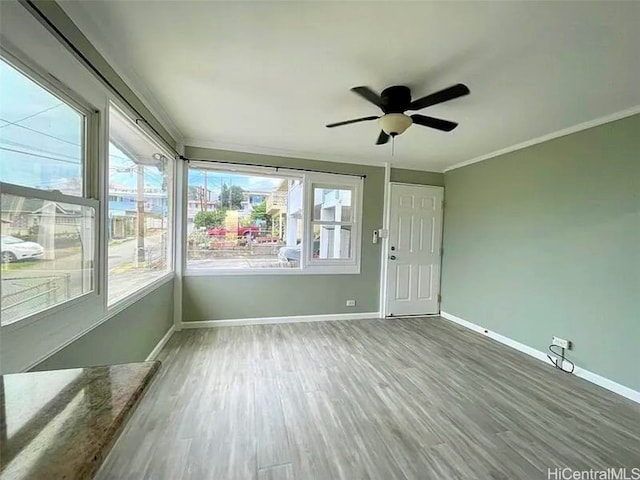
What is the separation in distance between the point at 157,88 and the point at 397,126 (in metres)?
1.92

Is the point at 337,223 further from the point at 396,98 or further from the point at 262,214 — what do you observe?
the point at 396,98

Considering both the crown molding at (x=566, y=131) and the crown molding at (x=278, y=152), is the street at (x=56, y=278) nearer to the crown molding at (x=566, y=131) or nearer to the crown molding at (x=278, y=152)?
the crown molding at (x=278, y=152)

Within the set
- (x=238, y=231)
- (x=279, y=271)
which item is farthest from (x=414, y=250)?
(x=238, y=231)

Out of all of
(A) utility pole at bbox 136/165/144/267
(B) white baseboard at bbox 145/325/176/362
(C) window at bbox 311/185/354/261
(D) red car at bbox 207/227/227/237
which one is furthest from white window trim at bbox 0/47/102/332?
(C) window at bbox 311/185/354/261

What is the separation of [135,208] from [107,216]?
2.19ft

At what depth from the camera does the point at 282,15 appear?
4.92 feet

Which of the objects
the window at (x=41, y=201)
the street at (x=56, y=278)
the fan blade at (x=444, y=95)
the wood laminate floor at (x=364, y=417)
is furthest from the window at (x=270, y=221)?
the fan blade at (x=444, y=95)

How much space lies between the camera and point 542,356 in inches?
121

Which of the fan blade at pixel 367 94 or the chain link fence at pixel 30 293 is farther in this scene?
the fan blade at pixel 367 94

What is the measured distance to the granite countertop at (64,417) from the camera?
0.53 m

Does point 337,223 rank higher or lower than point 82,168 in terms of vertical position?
lower

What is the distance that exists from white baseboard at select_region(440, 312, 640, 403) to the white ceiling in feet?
7.66

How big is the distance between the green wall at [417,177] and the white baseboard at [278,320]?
2106 millimetres
